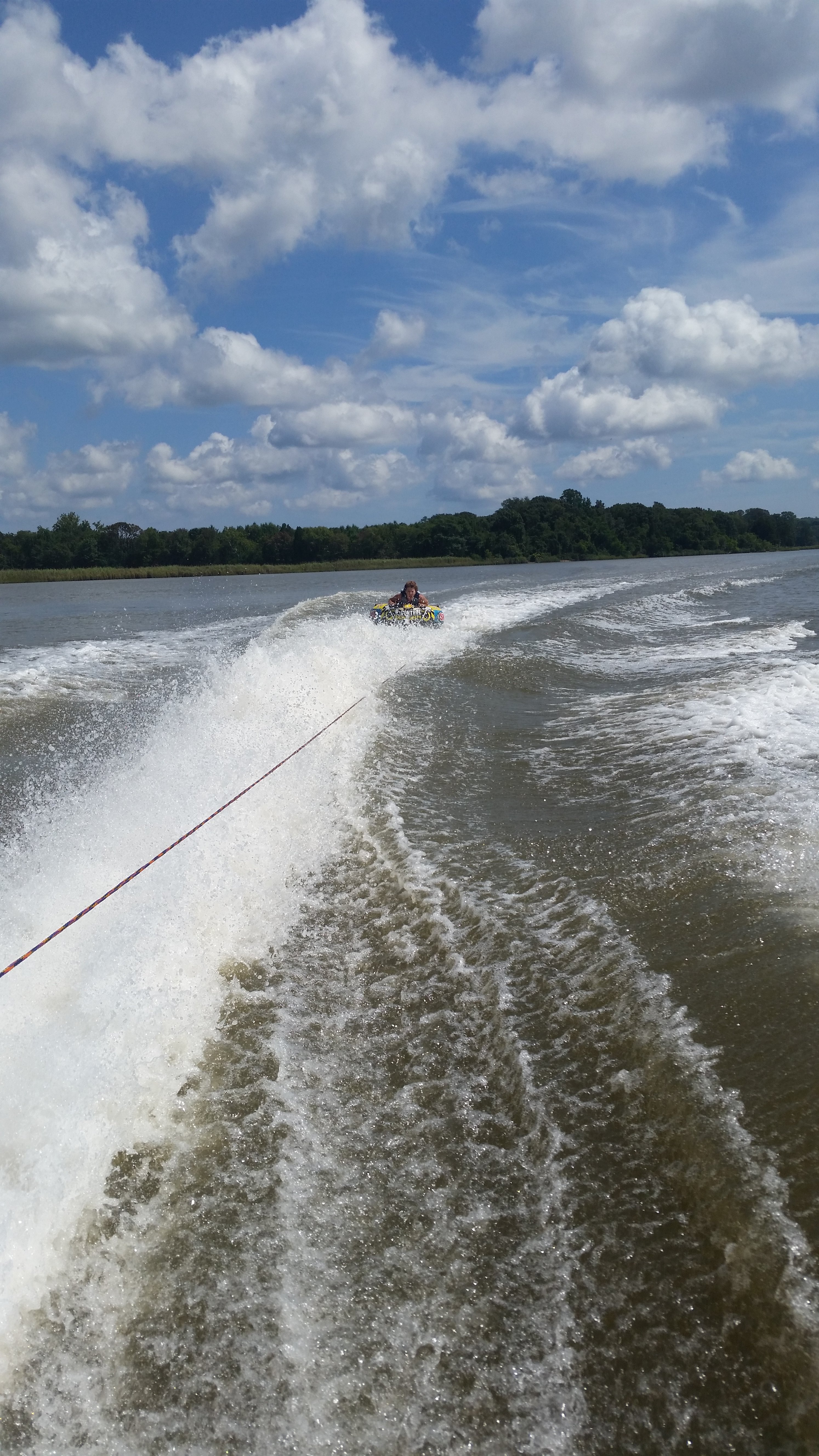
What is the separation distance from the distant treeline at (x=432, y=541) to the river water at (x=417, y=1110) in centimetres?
6590

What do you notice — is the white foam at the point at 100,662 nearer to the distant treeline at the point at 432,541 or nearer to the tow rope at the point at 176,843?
the tow rope at the point at 176,843

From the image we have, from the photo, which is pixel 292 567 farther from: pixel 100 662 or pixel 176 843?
pixel 176 843

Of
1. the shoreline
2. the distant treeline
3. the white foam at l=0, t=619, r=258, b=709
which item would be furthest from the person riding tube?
the distant treeline

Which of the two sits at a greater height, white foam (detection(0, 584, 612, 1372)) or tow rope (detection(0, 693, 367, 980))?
tow rope (detection(0, 693, 367, 980))

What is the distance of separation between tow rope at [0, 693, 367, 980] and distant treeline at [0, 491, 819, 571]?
6282 cm

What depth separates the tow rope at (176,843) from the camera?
3262 millimetres

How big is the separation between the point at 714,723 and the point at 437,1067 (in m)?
5.54

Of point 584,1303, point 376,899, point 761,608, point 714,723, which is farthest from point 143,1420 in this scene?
point 761,608

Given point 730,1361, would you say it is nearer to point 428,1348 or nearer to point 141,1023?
point 428,1348

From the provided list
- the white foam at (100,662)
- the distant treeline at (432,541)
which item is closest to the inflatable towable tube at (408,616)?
the white foam at (100,662)

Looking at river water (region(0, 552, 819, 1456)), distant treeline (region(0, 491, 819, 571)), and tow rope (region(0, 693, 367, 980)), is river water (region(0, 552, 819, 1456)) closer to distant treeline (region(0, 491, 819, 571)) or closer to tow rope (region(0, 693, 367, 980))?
tow rope (region(0, 693, 367, 980))

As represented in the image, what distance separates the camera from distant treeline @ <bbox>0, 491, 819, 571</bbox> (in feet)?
238

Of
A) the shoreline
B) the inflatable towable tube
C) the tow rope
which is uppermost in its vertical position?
the shoreline

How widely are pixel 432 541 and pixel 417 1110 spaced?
72.7 m
